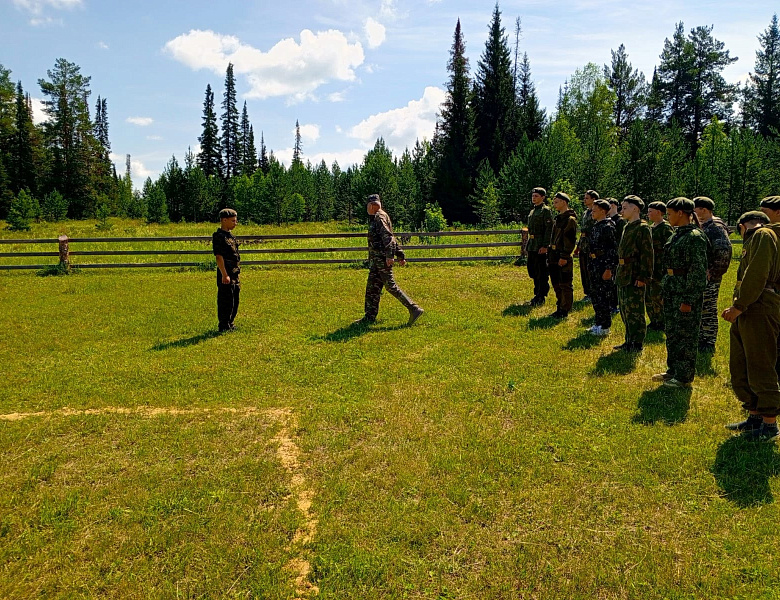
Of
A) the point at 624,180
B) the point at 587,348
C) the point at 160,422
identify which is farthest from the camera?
the point at 624,180

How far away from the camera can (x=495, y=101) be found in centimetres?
4269

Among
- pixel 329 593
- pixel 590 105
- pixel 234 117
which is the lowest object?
pixel 329 593

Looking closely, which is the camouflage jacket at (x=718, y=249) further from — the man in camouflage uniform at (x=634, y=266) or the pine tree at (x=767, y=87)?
the pine tree at (x=767, y=87)

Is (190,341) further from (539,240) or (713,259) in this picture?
(713,259)

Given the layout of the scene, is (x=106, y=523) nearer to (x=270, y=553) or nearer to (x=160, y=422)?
(x=270, y=553)

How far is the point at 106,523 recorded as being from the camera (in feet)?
11.9

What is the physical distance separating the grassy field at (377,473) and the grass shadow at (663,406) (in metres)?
0.04

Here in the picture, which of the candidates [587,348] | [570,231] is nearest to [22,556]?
[587,348]

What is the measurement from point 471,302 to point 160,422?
728cm

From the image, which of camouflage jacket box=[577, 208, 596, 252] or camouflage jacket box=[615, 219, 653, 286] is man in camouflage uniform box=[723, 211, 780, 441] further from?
camouflage jacket box=[577, 208, 596, 252]

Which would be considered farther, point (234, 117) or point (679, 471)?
point (234, 117)

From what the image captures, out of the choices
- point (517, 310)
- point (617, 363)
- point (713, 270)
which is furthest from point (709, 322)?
point (517, 310)

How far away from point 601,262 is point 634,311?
170 centimetres

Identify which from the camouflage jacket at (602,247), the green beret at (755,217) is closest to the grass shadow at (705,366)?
the camouflage jacket at (602,247)
